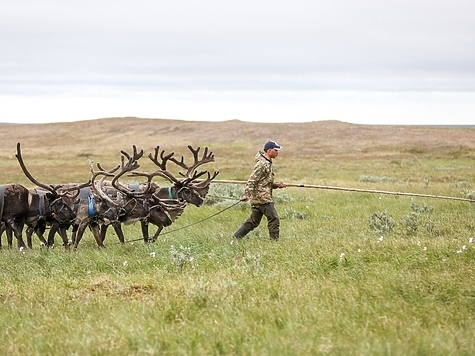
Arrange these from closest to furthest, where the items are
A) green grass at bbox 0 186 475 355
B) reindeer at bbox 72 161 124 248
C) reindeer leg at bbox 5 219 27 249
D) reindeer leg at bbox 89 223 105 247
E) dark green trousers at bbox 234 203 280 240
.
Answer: green grass at bbox 0 186 475 355
dark green trousers at bbox 234 203 280 240
reindeer leg at bbox 89 223 105 247
reindeer at bbox 72 161 124 248
reindeer leg at bbox 5 219 27 249

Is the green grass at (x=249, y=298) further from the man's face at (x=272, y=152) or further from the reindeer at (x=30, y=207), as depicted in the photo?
the reindeer at (x=30, y=207)

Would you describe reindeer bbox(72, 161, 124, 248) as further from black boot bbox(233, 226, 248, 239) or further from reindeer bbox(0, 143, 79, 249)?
black boot bbox(233, 226, 248, 239)

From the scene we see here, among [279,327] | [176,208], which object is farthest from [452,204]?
[279,327]

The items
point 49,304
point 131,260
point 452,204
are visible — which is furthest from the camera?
point 452,204

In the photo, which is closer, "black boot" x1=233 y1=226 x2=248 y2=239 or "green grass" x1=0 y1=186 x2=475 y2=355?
"green grass" x1=0 y1=186 x2=475 y2=355

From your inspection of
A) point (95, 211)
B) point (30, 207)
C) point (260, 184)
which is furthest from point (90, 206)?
point (260, 184)

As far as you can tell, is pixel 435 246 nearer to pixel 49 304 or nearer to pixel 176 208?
A: pixel 49 304

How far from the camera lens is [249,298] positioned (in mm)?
7730

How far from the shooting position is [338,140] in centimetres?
6109

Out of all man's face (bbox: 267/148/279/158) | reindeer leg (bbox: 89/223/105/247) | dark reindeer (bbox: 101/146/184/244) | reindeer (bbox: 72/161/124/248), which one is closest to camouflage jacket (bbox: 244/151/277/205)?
man's face (bbox: 267/148/279/158)

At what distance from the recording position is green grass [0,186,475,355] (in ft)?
20.6

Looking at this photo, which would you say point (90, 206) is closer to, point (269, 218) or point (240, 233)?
point (240, 233)

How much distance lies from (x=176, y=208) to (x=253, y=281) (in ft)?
19.9

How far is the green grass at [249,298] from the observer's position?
247 inches
